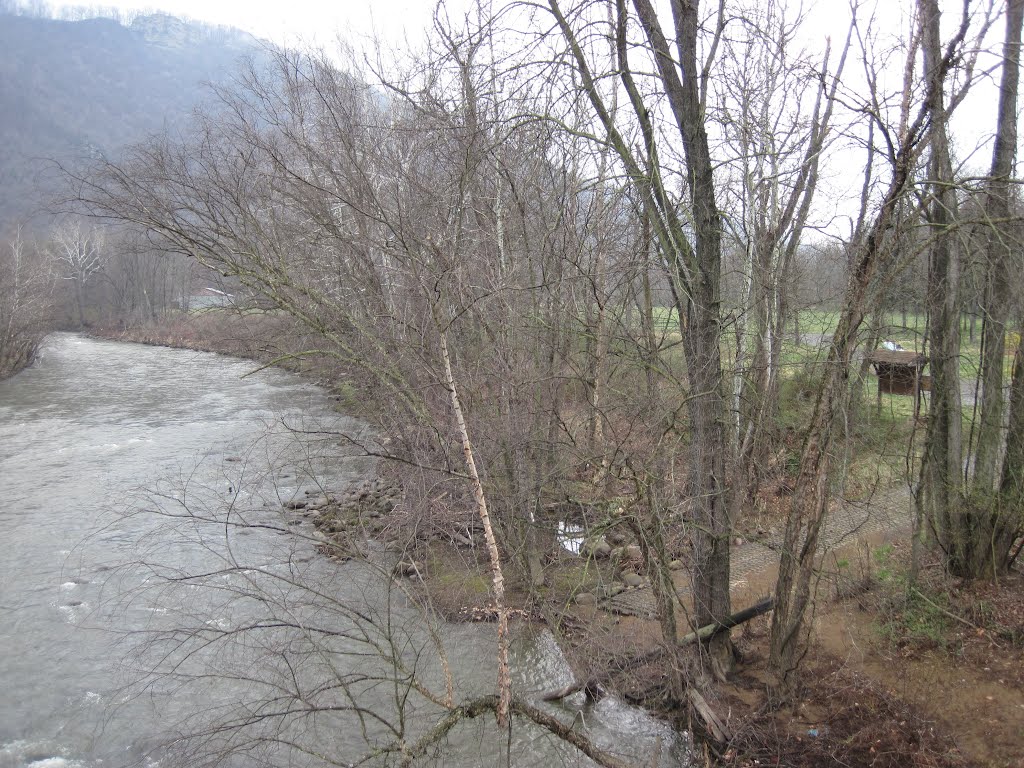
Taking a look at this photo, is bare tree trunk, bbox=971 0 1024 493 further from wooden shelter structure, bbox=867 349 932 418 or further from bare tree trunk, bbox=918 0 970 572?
wooden shelter structure, bbox=867 349 932 418

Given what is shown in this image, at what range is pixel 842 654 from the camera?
24.9 feet

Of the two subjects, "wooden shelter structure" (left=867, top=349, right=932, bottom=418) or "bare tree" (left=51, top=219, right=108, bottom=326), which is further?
"bare tree" (left=51, top=219, right=108, bottom=326)

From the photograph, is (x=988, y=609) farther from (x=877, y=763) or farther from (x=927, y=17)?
(x=927, y=17)

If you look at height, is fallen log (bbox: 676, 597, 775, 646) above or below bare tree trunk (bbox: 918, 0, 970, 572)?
below

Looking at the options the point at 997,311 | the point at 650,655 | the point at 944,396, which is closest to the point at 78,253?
the point at 650,655

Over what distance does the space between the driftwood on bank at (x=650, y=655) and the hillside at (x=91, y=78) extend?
7550 cm

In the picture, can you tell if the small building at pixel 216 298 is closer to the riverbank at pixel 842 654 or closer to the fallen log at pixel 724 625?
the riverbank at pixel 842 654

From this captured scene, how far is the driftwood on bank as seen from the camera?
7281mm

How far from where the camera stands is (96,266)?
5212 cm

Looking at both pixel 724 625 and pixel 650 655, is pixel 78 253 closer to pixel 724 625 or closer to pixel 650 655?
pixel 650 655

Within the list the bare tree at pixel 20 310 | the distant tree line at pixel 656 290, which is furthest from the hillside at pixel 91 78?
the distant tree line at pixel 656 290

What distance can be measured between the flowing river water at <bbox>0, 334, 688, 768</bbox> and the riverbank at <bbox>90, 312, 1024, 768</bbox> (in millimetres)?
501

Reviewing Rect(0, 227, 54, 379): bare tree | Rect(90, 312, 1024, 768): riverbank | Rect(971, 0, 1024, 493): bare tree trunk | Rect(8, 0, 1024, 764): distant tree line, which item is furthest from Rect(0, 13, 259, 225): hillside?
Rect(971, 0, 1024, 493): bare tree trunk

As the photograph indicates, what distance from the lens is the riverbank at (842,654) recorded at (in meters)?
6.22
